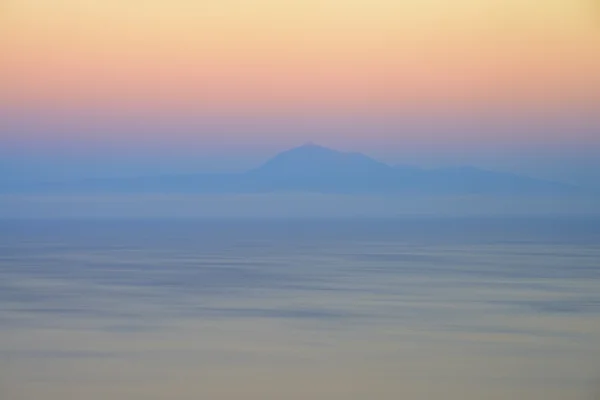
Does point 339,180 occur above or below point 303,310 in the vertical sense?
above

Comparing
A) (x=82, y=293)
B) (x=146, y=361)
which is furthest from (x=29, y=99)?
(x=146, y=361)

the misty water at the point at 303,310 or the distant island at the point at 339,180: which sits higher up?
the distant island at the point at 339,180

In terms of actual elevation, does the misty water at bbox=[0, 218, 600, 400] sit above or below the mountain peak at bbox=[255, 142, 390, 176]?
below

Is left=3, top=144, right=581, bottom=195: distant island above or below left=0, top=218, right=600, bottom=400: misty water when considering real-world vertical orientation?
above

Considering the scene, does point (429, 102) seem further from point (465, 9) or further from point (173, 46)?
point (173, 46)
